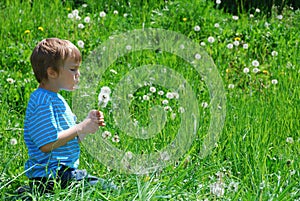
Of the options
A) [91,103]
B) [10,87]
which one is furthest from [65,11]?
[91,103]

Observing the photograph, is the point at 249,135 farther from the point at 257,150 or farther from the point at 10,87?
the point at 10,87

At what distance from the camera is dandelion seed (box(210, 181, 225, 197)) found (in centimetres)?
287

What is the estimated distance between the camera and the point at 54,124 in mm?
2957

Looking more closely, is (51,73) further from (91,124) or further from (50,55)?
(91,124)

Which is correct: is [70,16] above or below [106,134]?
above

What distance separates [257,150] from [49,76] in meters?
1.16

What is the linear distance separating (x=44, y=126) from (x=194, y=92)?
1.56m

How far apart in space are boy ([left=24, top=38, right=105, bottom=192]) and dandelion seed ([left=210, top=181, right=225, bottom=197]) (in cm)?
56

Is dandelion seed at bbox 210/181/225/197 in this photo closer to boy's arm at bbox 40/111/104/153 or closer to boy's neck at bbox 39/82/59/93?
boy's arm at bbox 40/111/104/153

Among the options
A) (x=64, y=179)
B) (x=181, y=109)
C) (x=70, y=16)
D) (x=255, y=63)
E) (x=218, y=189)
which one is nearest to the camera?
(x=218, y=189)

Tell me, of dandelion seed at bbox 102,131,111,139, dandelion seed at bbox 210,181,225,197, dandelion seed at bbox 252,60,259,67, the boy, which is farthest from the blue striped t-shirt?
dandelion seed at bbox 252,60,259,67

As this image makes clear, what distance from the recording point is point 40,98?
3.00 m

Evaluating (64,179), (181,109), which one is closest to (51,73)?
(64,179)

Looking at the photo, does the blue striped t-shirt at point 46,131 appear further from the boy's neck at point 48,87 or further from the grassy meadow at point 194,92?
the grassy meadow at point 194,92
